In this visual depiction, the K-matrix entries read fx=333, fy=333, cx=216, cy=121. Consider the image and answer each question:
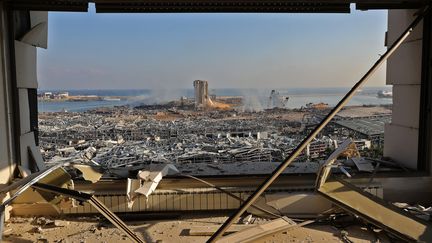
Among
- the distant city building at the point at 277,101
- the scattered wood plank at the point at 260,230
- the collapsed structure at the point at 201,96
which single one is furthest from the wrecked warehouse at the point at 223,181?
the distant city building at the point at 277,101

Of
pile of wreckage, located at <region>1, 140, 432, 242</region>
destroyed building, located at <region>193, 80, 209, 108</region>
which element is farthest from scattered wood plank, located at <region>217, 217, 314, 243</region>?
destroyed building, located at <region>193, 80, 209, 108</region>

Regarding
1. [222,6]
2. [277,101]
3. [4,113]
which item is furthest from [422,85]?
[277,101]

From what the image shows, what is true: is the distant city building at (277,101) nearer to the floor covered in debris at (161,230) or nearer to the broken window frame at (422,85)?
the broken window frame at (422,85)

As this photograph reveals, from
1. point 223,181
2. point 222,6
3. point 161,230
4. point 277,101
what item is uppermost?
point 222,6

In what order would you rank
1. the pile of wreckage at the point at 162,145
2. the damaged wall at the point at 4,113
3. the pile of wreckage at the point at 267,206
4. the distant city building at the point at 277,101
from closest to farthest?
the pile of wreckage at the point at 267,206 → the damaged wall at the point at 4,113 → the pile of wreckage at the point at 162,145 → the distant city building at the point at 277,101

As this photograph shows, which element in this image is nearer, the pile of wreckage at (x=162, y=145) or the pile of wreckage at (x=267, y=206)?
the pile of wreckage at (x=267, y=206)

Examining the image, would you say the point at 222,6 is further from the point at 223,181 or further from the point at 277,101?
the point at 277,101

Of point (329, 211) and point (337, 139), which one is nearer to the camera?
point (329, 211)

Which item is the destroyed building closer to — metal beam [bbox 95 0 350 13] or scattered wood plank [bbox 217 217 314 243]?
metal beam [bbox 95 0 350 13]

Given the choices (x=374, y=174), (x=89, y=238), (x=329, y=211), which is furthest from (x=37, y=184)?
(x=374, y=174)

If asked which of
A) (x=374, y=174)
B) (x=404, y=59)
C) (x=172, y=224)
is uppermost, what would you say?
(x=404, y=59)

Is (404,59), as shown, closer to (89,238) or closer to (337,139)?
(337,139)
